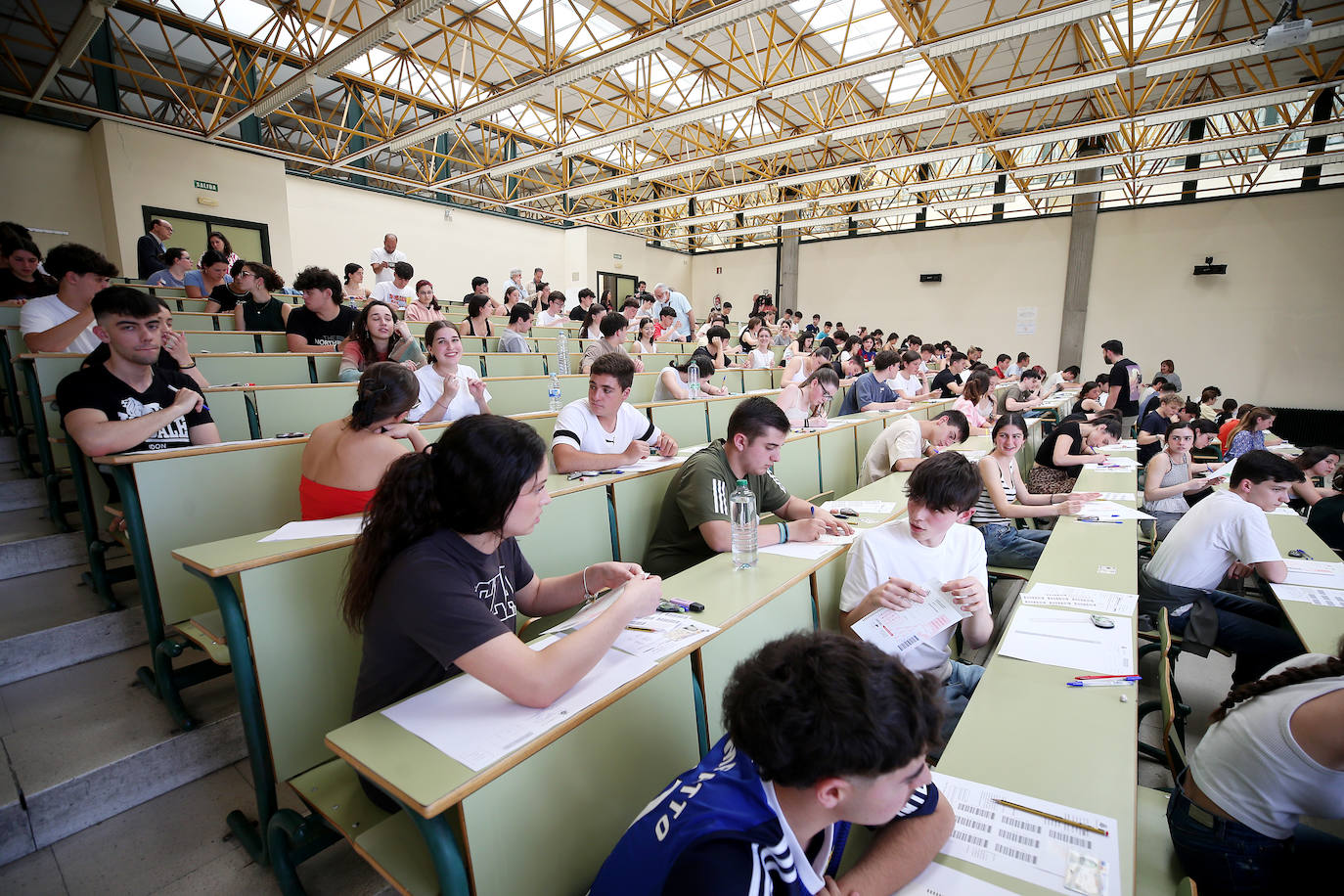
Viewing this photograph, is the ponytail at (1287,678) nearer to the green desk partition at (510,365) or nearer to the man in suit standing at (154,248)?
the green desk partition at (510,365)

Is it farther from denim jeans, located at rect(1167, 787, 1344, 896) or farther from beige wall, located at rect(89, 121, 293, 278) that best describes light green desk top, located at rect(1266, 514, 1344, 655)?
beige wall, located at rect(89, 121, 293, 278)

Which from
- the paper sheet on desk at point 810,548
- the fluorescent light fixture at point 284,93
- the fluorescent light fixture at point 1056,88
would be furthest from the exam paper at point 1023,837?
the fluorescent light fixture at point 284,93

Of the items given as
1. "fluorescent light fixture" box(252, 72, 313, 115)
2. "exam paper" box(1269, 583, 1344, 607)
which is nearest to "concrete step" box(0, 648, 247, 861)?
"exam paper" box(1269, 583, 1344, 607)

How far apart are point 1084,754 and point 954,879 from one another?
1.62 feet

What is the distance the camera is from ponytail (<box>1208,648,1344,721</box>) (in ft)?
3.95

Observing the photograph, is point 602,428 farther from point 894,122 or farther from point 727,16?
point 894,122

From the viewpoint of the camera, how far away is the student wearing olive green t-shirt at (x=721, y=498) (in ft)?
6.94

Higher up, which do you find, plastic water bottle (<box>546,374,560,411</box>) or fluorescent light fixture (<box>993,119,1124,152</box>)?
fluorescent light fixture (<box>993,119,1124,152</box>)

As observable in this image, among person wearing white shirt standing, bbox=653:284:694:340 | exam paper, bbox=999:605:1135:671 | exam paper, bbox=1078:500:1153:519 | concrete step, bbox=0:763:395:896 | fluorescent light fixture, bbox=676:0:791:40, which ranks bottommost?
concrete step, bbox=0:763:395:896

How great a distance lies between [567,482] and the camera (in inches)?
95.4

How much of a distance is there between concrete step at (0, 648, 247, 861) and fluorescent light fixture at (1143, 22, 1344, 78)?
8165 millimetres

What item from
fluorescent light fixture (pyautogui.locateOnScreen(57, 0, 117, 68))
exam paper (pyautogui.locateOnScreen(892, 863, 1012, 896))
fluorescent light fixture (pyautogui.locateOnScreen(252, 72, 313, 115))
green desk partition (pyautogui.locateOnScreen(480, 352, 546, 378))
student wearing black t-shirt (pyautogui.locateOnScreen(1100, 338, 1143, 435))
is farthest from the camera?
student wearing black t-shirt (pyautogui.locateOnScreen(1100, 338, 1143, 435))

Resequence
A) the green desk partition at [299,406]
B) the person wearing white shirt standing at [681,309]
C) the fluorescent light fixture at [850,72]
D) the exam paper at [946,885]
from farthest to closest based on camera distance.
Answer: the person wearing white shirt standing at [681,309]
the fluorescent light fixture at [850,72]
the green desk partition at [299,406]
the exam paper at [946,885]

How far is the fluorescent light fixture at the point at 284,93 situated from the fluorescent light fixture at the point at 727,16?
4.03 m
